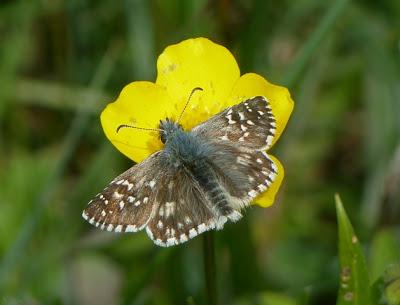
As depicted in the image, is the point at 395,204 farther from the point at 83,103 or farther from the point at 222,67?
the point at 83,103

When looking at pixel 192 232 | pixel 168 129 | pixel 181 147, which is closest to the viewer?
pixel 192 232

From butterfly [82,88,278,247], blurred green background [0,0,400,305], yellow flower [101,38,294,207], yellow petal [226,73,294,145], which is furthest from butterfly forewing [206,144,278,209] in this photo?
blurred green background [0,0,400,305]

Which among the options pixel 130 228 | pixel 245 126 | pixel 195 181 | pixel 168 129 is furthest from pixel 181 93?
pixel 130 228

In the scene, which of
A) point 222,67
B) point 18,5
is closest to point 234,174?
point 222,67

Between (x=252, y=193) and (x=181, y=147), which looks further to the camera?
(x=181, y=147)

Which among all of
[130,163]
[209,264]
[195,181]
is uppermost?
[195,181]

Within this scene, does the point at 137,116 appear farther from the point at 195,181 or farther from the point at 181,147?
the point at 195,181

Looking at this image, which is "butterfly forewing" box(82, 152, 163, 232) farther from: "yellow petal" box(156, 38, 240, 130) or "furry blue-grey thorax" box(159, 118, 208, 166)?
"yellow petal" box(156, 38, 240, 130)

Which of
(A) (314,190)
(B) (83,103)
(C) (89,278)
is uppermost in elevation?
(B) (83,103)
